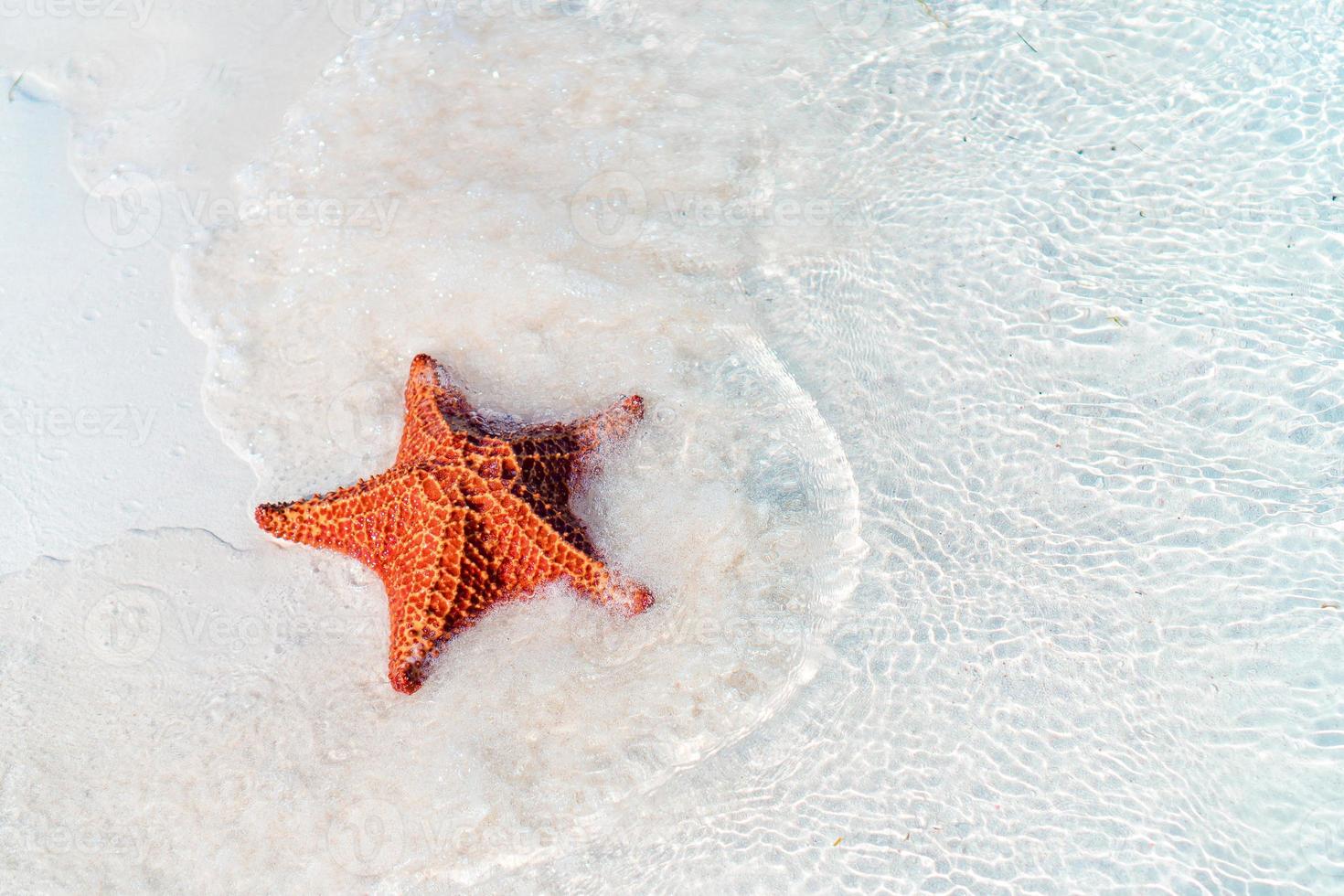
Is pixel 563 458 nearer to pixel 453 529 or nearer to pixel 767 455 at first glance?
pixel 453 529

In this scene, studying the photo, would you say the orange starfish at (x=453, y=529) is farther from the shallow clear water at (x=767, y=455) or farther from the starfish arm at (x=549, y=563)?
the shallow clear water at (x=767, y=455)

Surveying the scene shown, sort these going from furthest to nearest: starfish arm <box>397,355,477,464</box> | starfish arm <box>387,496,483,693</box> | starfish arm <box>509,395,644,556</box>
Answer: starfish arm <box>397,355,477,464</box>
starfish arm <box>509,395,644,556</box>
starfish arm <box>387,496,483,693</box>

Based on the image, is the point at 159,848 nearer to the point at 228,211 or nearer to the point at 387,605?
the point at 387,605

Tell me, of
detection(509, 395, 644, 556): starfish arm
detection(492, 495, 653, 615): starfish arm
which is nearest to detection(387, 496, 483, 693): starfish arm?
detection(492, 495, 653, 615): starfish arm

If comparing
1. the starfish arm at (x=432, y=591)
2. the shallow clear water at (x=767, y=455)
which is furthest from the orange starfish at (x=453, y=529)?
the shallow clear water at (x=767, y=455)

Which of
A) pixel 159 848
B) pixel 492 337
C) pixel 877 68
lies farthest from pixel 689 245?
pixel 159 848

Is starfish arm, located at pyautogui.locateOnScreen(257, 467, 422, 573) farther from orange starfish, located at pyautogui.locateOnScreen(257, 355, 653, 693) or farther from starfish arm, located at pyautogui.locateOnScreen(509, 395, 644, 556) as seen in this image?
starfish arm, located at pyautogui.locateOnScreen(509, 395, 644, 556)

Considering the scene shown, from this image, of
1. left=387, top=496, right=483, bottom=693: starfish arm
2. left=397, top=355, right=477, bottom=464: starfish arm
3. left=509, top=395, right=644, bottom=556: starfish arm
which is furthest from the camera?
left=397, top=355, right=477, bottom=464: starfish arm
